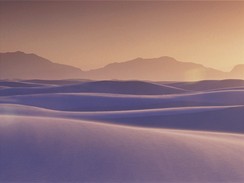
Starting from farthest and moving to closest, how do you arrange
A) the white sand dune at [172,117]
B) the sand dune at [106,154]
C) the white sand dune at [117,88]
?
the white sand dune at [117,88]
the white sand dune at [172,117]
the sand dune at [106,154]

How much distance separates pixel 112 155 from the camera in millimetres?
6922

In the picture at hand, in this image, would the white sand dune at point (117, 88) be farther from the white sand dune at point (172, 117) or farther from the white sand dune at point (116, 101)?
the white sand dune at point (172, 117)

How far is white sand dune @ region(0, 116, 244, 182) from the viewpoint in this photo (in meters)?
5.97

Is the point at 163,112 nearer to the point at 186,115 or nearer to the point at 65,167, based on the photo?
the point at 186,115

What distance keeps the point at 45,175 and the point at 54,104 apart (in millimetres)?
17822

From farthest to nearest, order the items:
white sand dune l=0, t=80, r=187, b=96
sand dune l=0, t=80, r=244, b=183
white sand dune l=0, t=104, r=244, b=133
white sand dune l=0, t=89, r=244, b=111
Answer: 1. white sand dune l=0, t=80, r=187, b=96
2. white sand dune l=0, t=89, r=244, b=111
3. white sand dune l=0, t=104, r=244, b=133
4. sand dune l=0, t=80, r=244, b=183

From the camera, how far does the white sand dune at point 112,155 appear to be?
5.97 metres

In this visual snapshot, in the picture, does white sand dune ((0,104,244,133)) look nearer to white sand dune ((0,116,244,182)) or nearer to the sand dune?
the sand dune

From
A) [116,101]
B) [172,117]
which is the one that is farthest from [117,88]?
[172,117]

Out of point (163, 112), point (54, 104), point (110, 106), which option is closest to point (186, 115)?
point (163, 112)

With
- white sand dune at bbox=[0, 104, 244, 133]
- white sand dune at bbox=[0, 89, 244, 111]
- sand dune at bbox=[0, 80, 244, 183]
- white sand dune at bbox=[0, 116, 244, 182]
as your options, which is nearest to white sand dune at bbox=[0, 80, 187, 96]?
white sand dune at bbox=[0, 89, 244, 111]

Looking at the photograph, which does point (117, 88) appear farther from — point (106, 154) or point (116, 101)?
point (106, 154)

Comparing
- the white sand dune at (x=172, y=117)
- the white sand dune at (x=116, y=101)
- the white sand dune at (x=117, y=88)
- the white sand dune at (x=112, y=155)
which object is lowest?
the white sand dune at (x=112, y=155)

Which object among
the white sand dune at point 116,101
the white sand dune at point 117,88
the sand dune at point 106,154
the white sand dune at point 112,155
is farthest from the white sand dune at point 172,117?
the white sand dune at point 117,88
